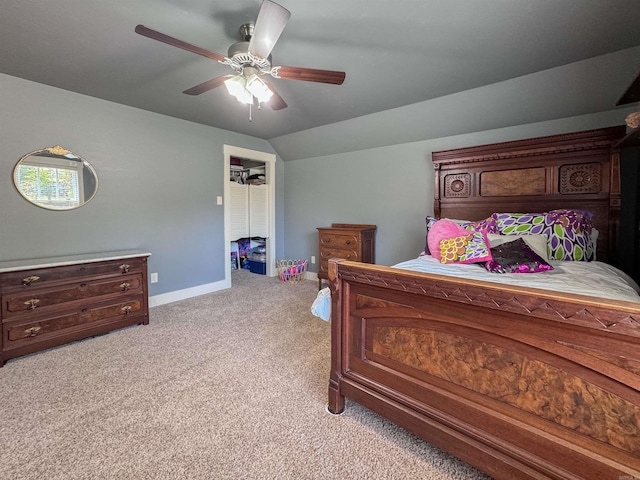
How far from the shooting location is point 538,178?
2707mm

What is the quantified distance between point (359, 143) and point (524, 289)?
131 inches

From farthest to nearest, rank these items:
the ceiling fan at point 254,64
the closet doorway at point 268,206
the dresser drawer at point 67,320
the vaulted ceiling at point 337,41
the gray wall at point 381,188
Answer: the closet doorway at point 268,206 < the gray wall at point 381,188 < the dresser drawer at point 67,320 < the vaulted ceiling at point 337,41 < the ceiling fan at point 254,64

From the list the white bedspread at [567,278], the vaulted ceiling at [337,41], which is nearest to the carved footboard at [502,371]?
the white bedspread at [567,278]

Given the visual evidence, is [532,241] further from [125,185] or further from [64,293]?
[125,185]

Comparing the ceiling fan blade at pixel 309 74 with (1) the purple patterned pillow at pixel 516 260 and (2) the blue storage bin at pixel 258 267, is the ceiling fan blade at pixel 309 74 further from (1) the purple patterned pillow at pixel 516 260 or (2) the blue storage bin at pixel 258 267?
(2) the blue storage bin at pixel 258 267

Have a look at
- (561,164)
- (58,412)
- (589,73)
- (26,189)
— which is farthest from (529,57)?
(26,189)

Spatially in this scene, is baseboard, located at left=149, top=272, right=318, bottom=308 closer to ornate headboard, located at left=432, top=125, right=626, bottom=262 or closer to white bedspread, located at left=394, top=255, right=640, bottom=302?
white bedspread, located at left=394, top=255, right=640, bottom=302

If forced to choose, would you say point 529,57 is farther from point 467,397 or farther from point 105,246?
point 105,246

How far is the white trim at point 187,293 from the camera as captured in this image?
351 cm

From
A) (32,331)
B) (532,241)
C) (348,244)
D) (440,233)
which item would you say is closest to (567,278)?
(532,241)

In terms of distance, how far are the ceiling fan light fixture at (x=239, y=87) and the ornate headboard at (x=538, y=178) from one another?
225cm

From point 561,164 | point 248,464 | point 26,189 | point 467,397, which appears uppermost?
point 561,164

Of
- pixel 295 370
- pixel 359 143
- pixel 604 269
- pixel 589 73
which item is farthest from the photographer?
pixel 359 143

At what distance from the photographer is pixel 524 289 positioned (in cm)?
99
